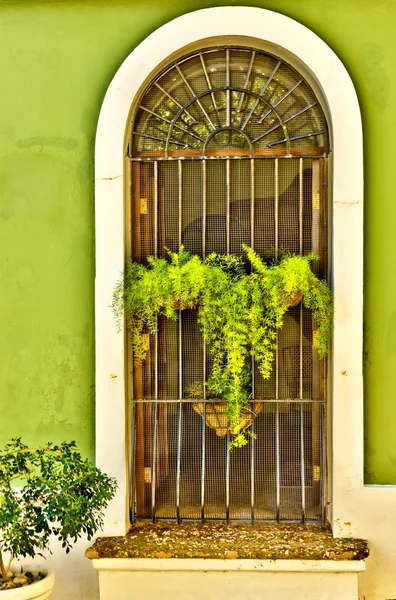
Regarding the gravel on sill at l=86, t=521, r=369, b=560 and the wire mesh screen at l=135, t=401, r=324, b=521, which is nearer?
the gravel on sill at l=86, t=521, r=369, b=560

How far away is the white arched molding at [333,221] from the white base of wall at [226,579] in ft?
1.02

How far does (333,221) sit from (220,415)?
5.32ft

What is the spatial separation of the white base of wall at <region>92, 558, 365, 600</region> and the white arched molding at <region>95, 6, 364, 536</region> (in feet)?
1.02

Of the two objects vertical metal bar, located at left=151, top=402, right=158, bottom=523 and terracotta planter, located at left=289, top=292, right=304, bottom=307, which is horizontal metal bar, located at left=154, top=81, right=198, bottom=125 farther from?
vertical metal bar, located at left=151, top=402, right=158, bottom=523

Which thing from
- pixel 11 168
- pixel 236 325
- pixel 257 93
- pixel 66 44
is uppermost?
pixel 66 44

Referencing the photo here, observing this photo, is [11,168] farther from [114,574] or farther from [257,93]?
[114,574]

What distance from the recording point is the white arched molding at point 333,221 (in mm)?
4828

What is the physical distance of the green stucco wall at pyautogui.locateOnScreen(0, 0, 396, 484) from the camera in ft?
16.4

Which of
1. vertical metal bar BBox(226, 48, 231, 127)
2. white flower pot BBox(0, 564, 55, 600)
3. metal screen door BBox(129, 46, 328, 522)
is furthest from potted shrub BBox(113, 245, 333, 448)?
white flower pot BBox(0, 564, 55, 600)

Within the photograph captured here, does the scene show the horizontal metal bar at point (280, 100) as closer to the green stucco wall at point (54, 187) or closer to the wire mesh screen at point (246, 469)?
the green stucco wall at point (54, 187)

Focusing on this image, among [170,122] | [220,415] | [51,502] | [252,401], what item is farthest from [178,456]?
[170,122]

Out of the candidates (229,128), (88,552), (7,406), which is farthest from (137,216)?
(88,552)

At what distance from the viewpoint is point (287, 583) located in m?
4.64

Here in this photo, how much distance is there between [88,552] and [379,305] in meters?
2.63
